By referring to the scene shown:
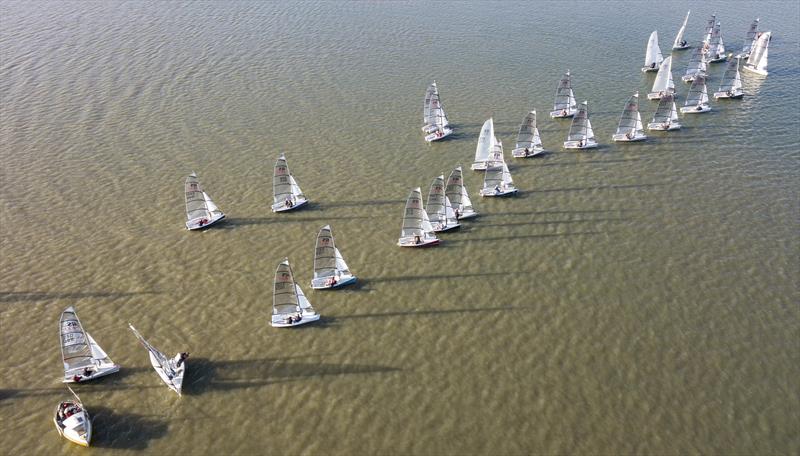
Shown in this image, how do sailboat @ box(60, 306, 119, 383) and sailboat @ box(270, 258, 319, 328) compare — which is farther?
sailboat @ box(270, 258, 319, 328)

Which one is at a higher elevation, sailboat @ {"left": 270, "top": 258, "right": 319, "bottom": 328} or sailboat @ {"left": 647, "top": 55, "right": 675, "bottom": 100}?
sailboat @ {"left": 647, "top": 55, "right": 675, "bottom": 100}

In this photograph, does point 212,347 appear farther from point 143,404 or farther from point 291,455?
point 291,455

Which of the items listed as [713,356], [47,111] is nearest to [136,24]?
[47,111]

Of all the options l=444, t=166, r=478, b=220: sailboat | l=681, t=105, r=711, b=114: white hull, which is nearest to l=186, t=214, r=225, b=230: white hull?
l=444, t=166, r=478, b=220: sailboat

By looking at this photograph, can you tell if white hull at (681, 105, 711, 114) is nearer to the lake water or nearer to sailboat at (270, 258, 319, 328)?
the lake water

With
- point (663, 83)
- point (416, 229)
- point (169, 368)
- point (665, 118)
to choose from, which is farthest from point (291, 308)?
point (663, 83)

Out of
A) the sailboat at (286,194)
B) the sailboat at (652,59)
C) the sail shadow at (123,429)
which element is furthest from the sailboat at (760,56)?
the sail shadow at (123,429)
